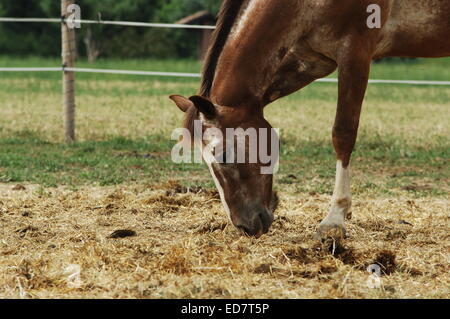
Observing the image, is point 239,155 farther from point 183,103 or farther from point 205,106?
point 183,103

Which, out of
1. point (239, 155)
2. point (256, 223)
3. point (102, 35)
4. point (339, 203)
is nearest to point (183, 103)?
point (239, 155)

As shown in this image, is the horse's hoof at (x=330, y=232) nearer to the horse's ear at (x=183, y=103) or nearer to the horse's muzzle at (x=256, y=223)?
the horse's muzzle at (x=256, y=223)

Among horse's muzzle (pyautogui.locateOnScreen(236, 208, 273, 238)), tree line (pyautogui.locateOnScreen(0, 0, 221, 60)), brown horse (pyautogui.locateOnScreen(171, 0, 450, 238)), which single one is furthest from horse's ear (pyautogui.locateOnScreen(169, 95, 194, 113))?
tree line (pyautogui.locateOnScreen(0, 0, 221, 60))

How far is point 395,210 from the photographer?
5.15 m

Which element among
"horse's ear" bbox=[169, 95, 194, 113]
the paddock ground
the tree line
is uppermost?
the tree line

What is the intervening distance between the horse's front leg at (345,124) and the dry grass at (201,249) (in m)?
0.15

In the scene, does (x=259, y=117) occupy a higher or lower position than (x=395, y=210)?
higher

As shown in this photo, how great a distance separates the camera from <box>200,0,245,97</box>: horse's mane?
160 inches

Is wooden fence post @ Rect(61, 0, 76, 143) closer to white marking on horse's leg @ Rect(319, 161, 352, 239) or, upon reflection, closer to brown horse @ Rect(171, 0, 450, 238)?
brown horse @ Rect(171, 0, 450, 238)

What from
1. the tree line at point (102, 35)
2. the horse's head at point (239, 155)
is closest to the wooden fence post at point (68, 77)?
the horse's head at point (239, 155)

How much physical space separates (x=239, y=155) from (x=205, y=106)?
0.34 meters

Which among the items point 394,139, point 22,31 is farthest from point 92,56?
point 394,139

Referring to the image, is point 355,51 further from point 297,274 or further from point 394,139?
point 394,139
